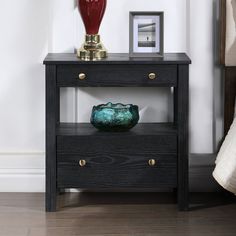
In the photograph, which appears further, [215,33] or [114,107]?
[215,33]

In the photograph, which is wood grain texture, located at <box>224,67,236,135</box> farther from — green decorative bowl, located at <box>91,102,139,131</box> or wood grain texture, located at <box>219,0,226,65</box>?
green decorative bowl, located at <box>91,102,139,131</box>

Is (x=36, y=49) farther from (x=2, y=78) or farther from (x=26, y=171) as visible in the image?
(x=26, y=171)

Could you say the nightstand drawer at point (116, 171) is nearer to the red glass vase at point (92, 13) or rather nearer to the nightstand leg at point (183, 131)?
the nightstand leg at point (183, 131)

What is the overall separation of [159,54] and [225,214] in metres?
0.71

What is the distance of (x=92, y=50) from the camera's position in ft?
10.5

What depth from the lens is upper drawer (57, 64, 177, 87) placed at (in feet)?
10.3

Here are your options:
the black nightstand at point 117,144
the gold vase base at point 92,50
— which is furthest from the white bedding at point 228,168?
the gold vase base at point 92,50

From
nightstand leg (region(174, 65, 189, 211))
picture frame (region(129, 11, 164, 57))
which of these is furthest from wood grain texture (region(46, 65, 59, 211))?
nightstand leg (region(174, 65, 189, 211))

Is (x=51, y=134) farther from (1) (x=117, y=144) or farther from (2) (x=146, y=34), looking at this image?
(2) (x=146, y=34)

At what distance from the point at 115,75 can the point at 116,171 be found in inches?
15.1

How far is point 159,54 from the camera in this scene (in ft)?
10.8

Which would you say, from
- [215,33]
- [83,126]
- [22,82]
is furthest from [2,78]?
[215,33]

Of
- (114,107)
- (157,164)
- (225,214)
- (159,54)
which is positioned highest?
(159,54)

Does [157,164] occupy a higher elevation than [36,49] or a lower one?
lower
